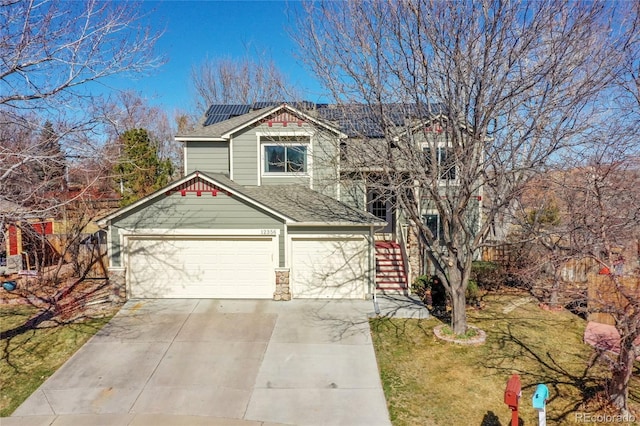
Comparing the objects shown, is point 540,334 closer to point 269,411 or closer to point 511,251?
point 511,251

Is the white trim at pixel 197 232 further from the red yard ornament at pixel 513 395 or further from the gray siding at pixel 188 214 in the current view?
the red yard ornament at pixel 513 395

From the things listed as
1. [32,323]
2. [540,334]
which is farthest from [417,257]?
[32,323]

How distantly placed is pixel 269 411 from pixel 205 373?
72.7 inches

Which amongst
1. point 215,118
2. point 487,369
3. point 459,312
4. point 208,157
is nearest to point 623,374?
point 487,369

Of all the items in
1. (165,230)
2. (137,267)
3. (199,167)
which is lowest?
(137,267)

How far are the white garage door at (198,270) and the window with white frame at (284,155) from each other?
3.45m

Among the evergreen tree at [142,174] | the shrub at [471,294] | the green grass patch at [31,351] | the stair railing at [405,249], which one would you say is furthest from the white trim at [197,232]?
the evergreen tree at [142,174]

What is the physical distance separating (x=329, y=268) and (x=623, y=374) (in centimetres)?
758

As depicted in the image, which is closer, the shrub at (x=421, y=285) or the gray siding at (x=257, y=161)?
the shrub at (x=421, y=285)

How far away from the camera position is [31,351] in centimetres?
870

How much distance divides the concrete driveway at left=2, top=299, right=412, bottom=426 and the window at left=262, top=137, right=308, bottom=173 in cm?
553

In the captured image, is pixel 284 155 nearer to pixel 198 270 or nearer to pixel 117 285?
pixel 198 270

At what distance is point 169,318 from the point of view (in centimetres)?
1053

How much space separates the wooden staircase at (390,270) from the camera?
42.3 feet
